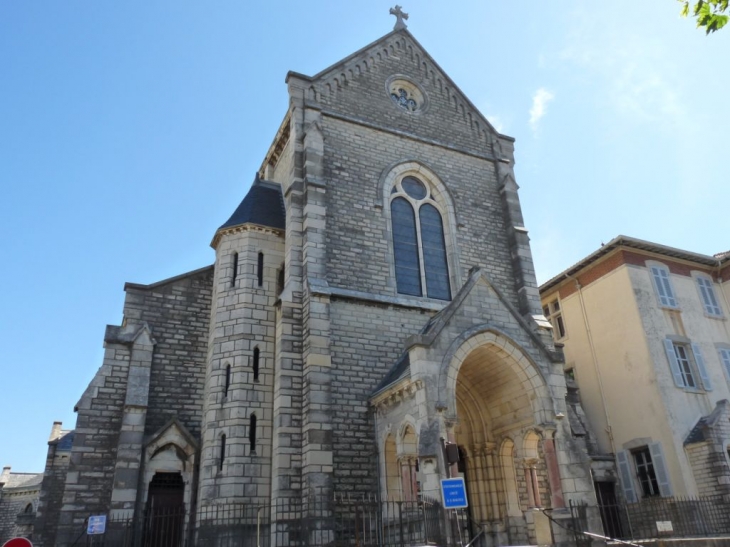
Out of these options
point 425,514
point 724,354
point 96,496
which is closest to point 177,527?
point 96,496

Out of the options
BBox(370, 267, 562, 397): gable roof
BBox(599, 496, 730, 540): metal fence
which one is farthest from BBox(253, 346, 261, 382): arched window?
BBox(599, 496, 730, 540): metal fence

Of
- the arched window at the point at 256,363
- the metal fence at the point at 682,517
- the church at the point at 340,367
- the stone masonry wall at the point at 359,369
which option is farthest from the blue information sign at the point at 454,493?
the metal fence at the point at 682,517

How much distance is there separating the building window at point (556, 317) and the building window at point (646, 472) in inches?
225

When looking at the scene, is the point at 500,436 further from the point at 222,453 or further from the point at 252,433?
the point at 222,453

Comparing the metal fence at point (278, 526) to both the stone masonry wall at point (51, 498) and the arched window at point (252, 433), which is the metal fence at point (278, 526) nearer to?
the arched window at point (252, 433)

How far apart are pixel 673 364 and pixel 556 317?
5427mm

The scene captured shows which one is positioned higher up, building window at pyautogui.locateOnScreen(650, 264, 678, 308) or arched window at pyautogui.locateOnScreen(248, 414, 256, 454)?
building window at pyautogui.locateOnScreen(650, 264, 678, 308)

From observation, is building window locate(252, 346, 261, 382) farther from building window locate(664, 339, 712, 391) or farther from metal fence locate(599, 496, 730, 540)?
building window locate(664, 339, 712, 391)

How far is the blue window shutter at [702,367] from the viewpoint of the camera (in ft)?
66.7

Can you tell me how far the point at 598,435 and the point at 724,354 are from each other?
18.4 ft

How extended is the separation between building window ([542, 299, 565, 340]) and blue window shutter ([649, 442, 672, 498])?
19.9 feet

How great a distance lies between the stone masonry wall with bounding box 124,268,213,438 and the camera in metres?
15.5

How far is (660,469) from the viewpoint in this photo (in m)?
18.7

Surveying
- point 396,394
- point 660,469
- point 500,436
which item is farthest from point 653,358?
point 396,394
